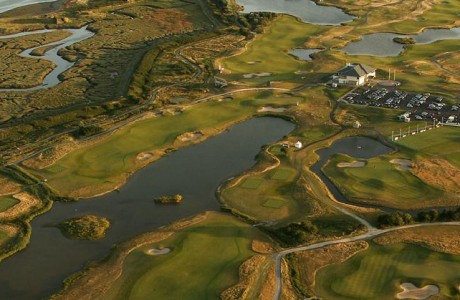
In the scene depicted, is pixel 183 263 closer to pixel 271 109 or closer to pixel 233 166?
pixel 233 166

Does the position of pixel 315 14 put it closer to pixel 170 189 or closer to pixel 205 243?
pixel 170 189

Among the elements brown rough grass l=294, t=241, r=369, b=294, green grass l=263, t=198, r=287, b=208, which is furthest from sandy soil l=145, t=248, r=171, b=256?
green grass l=263, t=198, r=287, b=208

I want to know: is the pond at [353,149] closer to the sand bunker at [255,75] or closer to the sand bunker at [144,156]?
the sand bunker at [144,156]

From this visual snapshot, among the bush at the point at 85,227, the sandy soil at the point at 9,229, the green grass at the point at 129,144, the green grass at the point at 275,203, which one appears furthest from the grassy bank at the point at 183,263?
the green grass at the point at 129,144

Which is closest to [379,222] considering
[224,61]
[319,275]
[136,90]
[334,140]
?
[319,275]

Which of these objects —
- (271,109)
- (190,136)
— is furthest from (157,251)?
(271,109)
